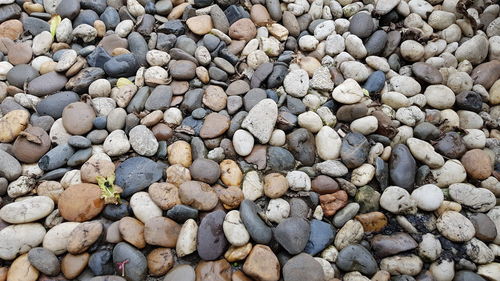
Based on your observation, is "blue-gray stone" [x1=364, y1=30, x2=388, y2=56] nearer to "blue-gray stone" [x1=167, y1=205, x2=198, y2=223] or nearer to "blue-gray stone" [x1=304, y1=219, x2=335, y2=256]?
"blue-gray stone" [x1=304, y1=219, x2=335, y2=256]

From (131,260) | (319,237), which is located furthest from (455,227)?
(131,260)

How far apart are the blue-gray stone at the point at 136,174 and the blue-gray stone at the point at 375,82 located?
1187 millimetres

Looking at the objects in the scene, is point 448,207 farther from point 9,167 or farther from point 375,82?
point 9,167

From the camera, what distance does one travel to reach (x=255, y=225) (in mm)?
1752

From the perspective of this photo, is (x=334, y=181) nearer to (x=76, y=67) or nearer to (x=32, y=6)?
(x=76, y=67)

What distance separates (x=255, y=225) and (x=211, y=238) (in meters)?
0.19

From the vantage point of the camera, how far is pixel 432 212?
76.4 inches

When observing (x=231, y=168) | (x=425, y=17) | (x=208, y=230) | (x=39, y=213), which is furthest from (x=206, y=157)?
(x=425, y=17)

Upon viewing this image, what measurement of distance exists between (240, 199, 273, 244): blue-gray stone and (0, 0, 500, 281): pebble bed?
1cm

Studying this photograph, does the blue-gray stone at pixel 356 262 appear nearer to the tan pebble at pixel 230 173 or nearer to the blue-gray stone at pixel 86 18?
the tan pebble at pixel 230 173

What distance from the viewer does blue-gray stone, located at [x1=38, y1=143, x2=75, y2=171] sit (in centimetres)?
194

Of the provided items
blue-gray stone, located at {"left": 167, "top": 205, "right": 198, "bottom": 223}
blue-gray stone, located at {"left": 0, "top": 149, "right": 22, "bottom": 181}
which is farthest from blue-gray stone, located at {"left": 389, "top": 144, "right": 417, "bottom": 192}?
blue-gray stone, located at {"left": 0, "top": 149, "right": 22, "bottom": 181}

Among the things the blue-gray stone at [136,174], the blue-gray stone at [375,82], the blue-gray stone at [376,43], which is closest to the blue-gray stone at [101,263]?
the blue-gray stone at [136,174]

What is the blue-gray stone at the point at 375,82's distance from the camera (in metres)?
2.30
